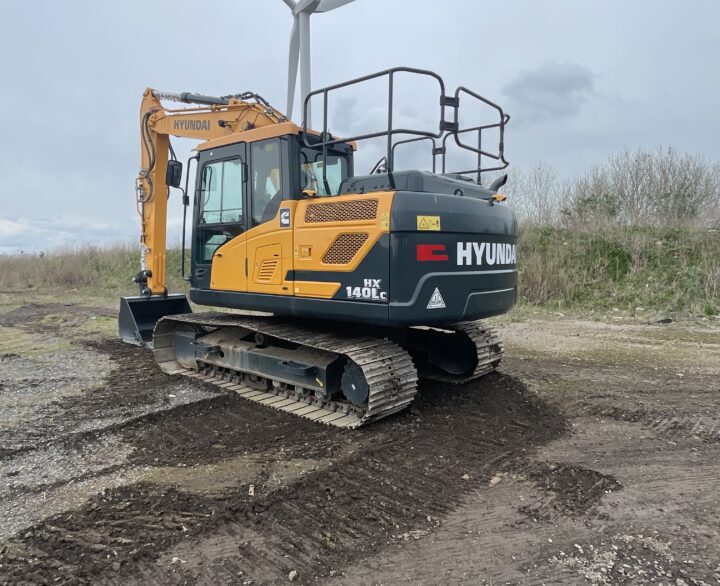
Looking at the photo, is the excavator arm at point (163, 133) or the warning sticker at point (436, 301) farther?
the excavator arm at point (163, 133)

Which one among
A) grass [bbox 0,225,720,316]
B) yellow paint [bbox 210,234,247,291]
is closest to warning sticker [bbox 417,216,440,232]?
yellow paint [bbox 210,234,247,291]

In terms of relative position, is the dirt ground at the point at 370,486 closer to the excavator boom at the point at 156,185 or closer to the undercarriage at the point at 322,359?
the undercarriage at the point at 322,359

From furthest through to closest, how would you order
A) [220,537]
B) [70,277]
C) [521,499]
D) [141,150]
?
[70,277] < [141,150] < [521,499] < [220,537]

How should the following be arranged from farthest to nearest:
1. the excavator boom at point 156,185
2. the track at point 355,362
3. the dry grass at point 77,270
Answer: the dry grass at point 77,270, the excavator boom at point 156,185, the track at point 355,362

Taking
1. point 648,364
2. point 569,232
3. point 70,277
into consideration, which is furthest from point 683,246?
point 70,277

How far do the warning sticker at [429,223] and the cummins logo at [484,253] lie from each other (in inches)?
12.2

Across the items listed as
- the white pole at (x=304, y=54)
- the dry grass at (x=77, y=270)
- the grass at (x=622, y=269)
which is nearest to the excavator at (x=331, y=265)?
the white pole at (x=304, y=54)

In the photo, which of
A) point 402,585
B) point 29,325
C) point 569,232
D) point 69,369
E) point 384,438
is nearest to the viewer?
point 402,585

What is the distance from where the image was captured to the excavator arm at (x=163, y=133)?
22.4ft

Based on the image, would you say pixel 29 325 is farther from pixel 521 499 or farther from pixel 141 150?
pixel 521 499

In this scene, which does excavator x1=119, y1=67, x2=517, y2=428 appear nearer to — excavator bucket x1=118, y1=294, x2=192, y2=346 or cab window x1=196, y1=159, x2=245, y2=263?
cab window x1=196, y1=159, x2=245, y2=263

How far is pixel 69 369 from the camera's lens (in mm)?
7527

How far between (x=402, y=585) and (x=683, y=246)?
14.2m

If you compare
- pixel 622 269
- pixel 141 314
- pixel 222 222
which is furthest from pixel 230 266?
pixel 622 269
